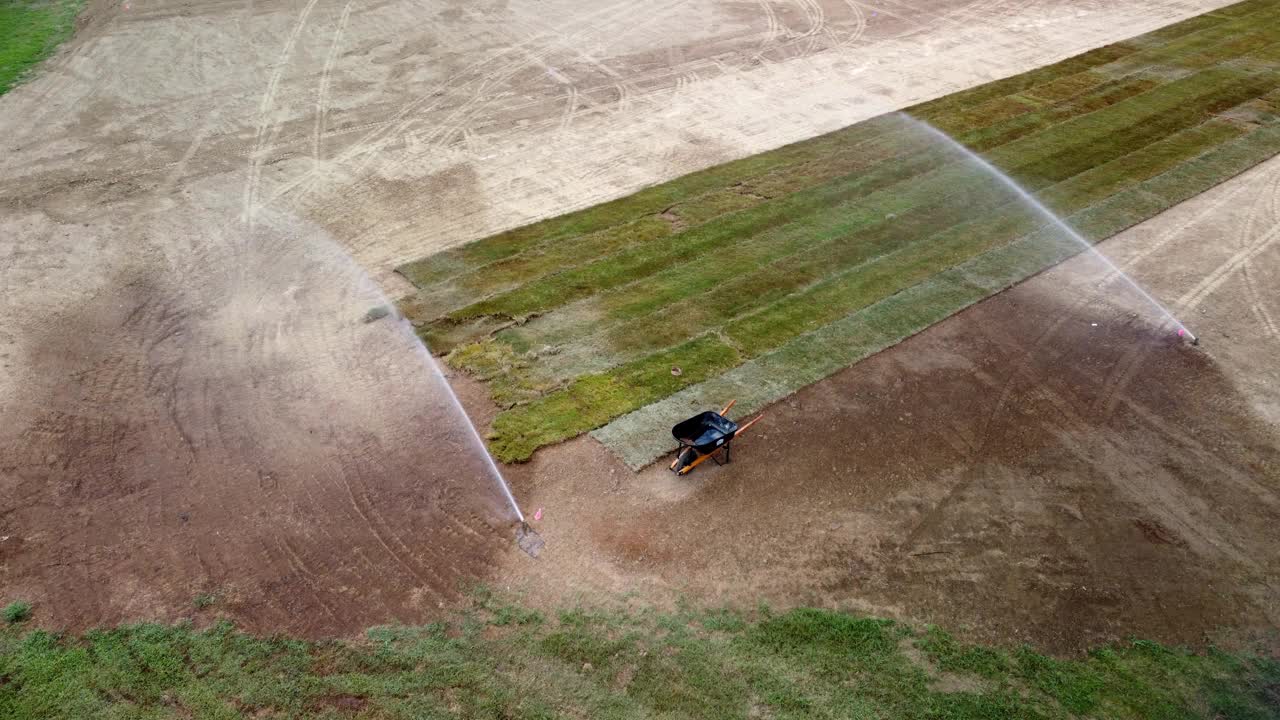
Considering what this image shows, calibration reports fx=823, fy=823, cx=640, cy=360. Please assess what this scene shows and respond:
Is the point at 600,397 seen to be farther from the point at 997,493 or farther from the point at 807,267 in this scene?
the point at 997,493

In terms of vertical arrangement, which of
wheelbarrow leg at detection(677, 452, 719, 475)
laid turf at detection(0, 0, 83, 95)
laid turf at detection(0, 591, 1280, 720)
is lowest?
laid turf at detection(0, 591, 1280, 720)

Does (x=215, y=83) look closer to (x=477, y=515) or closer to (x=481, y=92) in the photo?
(x=481, y=92)

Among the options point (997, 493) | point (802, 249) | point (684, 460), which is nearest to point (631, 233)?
point (802, 249)

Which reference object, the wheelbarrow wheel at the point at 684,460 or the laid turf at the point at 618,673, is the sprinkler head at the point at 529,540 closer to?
the laid turf at the point at 618,673

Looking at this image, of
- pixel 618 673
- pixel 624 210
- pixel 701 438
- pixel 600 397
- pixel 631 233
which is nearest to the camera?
pixel 618 673

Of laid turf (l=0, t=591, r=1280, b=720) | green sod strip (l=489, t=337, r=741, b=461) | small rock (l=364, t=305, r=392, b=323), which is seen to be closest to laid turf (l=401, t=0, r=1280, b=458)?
green sod strip (l=489, t=337, r=741, b=461)

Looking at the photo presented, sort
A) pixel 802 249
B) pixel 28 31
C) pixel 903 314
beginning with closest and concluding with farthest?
pixel 903 314 < pixel 802 249 < pixel 28 31

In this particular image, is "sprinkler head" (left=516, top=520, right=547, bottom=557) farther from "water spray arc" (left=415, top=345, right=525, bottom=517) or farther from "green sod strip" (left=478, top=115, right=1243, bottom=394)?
"green sod strip" (left=478, top=115, right=1243, bottom=394)

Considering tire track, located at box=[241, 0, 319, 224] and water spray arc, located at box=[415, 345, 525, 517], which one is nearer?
water spray arc, located at box=[415, 345, 525, 517]

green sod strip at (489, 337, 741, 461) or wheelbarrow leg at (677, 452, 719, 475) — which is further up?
green sod strip at (489, 337, 741, 461)
